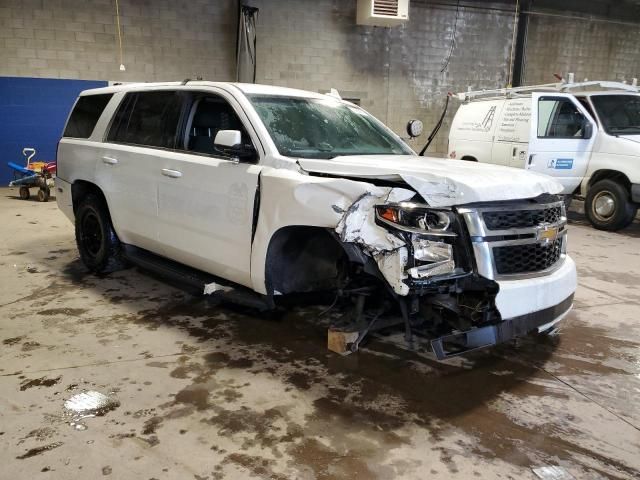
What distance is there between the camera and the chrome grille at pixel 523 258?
9.47ft

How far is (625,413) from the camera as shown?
2889 millimetres

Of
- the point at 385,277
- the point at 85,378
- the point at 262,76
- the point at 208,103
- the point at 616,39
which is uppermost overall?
the point at 616,39

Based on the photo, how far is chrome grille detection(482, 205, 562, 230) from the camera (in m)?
2.86

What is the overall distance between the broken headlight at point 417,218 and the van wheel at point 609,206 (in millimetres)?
6840

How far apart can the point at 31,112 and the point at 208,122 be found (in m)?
9.40

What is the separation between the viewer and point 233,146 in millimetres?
3404

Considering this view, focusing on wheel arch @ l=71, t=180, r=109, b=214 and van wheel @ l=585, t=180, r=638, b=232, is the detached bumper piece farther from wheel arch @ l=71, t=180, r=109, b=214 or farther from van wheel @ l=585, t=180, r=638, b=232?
van wheel @ l=585, t=180, r=638, b=232

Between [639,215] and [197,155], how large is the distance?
9.84 m

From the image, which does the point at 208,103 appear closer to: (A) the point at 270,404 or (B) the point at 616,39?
(A) the point at 270,404

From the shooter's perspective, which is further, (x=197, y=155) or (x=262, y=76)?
(x=262, y=76)

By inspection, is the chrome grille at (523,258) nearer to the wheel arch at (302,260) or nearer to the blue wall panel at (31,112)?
the wheel arch at (302,260)

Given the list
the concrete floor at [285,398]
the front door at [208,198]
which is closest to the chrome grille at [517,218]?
the concrete floor at [285,398]

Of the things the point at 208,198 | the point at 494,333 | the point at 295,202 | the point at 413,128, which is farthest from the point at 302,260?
the point at 413,128

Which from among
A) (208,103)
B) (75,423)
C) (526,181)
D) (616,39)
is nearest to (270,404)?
(75,423)
